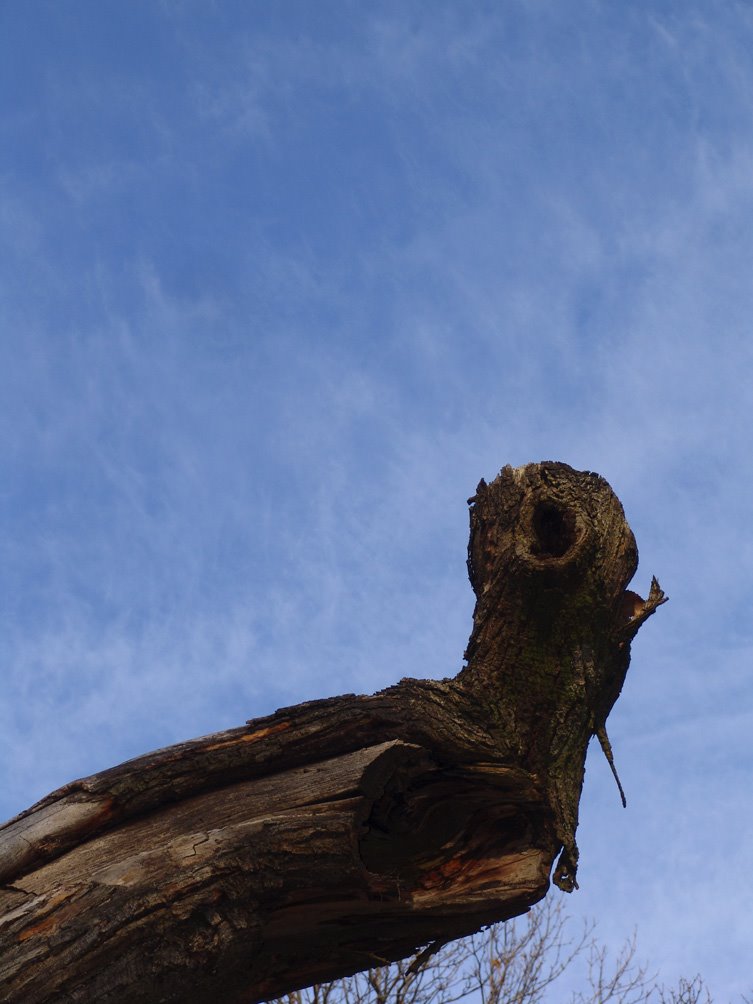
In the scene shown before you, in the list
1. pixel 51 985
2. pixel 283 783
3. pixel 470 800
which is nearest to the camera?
pixel 51 985

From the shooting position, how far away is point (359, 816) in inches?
166

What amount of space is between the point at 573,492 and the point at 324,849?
6.99 ft

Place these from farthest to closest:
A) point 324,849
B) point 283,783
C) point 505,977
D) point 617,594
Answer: point 505,977 < point 617,594 < point 283,783 < point 324,849

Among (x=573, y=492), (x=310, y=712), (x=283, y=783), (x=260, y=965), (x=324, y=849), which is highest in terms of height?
(x=573, y=492)

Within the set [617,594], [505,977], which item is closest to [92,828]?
[617,594]

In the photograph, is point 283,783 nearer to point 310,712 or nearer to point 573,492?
point 310,712

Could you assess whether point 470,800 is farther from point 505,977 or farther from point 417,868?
point 505,977

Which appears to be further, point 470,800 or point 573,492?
point 573,492

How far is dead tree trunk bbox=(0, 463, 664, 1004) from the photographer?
382 centimetres

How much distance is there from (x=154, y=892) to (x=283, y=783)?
0.73 meters

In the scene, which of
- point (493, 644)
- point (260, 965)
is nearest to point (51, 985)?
point (260, 965)

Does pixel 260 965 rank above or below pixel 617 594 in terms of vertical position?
below

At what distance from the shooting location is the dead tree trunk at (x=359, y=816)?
3824 mm

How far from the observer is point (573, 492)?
16.7 feet
